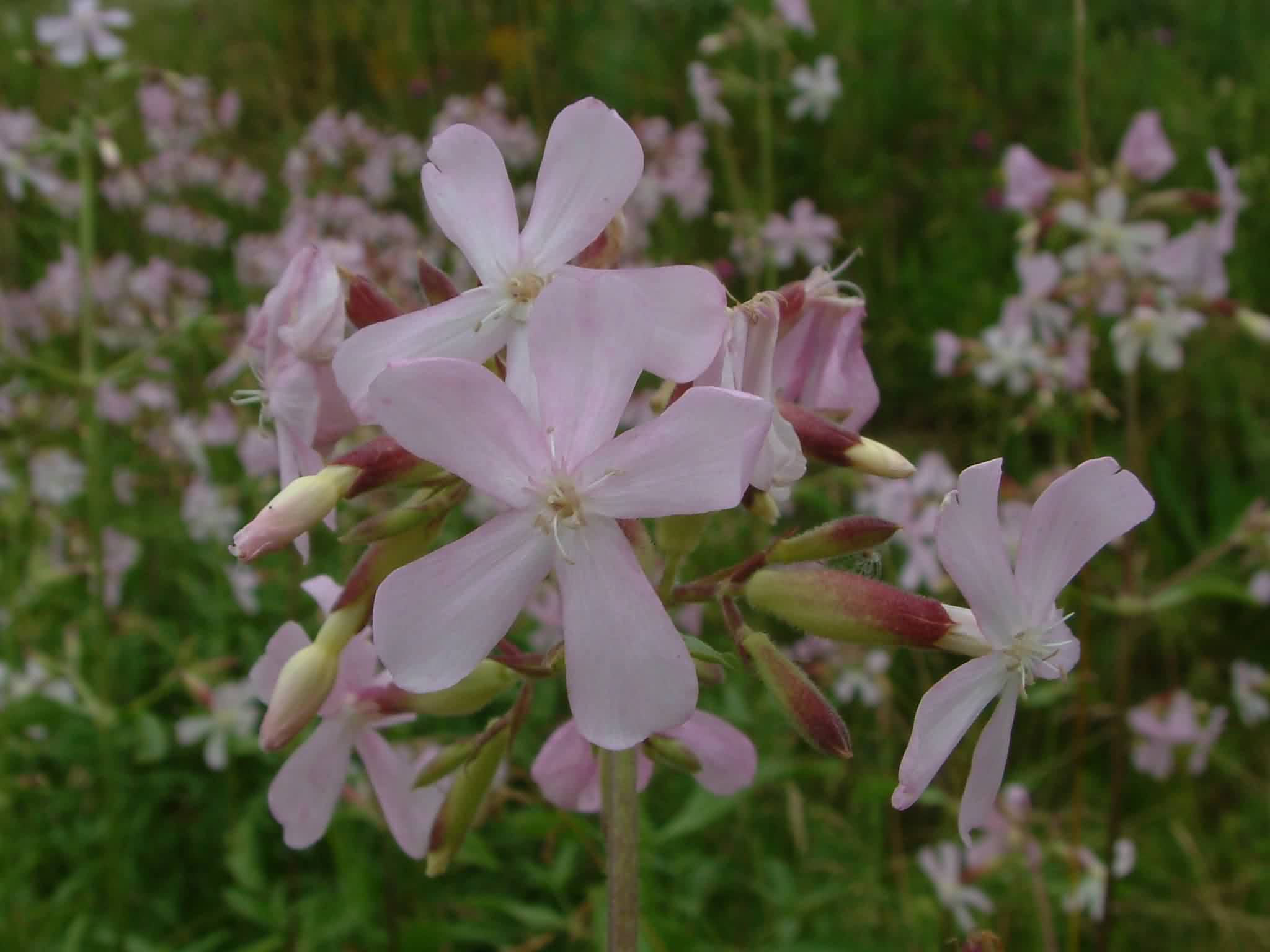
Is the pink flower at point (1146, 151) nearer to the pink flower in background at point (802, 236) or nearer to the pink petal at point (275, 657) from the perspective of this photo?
the pink flower in background at point (802, 236)

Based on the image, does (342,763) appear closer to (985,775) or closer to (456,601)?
(456,601)

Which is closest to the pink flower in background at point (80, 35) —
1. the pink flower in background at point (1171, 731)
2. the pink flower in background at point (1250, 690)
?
the pink flower in background at point (1171, 731)

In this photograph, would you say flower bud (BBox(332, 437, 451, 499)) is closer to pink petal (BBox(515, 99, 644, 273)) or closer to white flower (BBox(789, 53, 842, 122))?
pink petal (BBox(515, 99, 644, 273))

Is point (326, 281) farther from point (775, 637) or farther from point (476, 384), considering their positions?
point (775, 637)

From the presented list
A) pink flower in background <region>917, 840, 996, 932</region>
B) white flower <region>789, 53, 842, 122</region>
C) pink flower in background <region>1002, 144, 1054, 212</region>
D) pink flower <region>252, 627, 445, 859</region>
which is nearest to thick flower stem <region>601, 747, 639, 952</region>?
pink flower <region>252, 627, 445, 859</region>

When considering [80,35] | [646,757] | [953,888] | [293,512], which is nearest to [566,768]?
[646,757]

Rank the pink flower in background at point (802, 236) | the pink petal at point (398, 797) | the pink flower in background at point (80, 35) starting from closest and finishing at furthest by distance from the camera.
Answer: the pink petal at point (398, 797) → the pink flower in background at point (80, 35) → the pink flower in background at point (802, 236)
